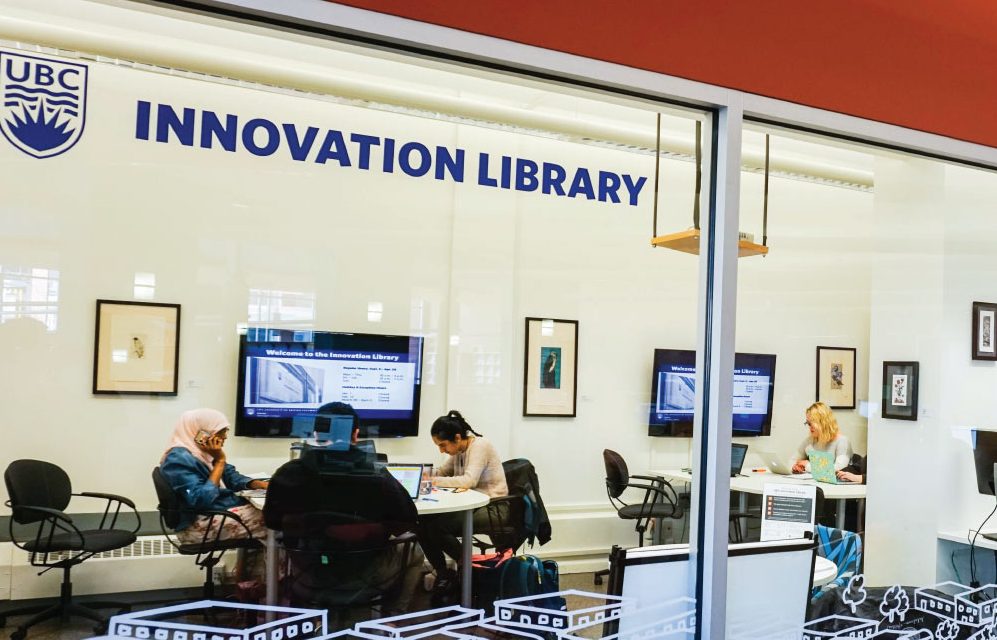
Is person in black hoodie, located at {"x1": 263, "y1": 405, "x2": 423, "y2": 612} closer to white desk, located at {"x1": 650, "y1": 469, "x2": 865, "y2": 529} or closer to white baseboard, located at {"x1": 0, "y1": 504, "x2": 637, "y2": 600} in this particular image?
white baseboard, located at {"x1": 0, "y1": 504, "x2": 637, "y2": 600}

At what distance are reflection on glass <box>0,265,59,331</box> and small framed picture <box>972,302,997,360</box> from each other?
422 cm

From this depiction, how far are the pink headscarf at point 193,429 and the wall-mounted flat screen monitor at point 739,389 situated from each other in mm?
1842

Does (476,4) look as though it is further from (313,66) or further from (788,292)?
(788,292)

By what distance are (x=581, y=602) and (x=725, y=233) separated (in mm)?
1334

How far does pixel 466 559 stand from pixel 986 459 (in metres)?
2.66

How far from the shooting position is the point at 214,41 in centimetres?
288

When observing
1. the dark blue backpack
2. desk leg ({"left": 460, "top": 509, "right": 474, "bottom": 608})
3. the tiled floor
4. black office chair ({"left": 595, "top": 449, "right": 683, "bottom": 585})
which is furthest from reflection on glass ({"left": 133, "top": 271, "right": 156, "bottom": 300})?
black office chair ({"left": 595, "top": 449, "right": 683, "bottom": 585})

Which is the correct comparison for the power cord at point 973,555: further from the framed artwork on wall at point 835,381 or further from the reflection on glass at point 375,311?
the reflection on glass at point 375,311

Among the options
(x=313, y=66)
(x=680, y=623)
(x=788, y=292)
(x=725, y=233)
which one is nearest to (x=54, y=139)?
(x=313, y=66)

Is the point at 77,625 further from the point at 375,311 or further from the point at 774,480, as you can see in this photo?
the point at 774,480

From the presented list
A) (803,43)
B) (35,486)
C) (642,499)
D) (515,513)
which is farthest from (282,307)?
(803,43)

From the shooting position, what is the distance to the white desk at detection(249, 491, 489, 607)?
9.86 feet

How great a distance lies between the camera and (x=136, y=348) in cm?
358

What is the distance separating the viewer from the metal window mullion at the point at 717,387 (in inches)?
108
